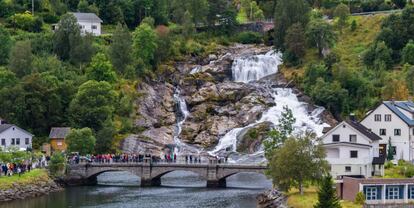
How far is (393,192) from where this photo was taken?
76188 mm

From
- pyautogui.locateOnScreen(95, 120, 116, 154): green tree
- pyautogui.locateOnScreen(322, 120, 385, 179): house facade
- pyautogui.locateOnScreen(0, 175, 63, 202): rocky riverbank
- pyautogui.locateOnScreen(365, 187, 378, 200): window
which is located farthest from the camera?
pyautogui.locateOnScreen(95, 120, 116, 154): green tree

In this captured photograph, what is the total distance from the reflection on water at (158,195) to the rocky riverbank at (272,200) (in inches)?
45.7

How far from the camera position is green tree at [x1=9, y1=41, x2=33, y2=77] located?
13300 centimetres

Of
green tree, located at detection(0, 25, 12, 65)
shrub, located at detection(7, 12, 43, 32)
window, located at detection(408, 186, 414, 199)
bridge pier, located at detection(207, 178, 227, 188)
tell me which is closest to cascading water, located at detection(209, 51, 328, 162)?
bridge pier, located at detection(207, 178, 227, 188)

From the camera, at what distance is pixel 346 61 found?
511 ft

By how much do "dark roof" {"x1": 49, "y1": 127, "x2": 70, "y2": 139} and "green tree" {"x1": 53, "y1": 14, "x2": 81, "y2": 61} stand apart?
31.3 meters

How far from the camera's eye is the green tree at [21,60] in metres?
133

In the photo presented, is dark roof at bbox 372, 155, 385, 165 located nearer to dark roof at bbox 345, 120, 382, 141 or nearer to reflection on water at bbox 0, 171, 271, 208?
dark roof at bbox 345, 120, 382, 141

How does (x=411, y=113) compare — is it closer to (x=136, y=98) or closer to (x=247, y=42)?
(x=136, y=98)

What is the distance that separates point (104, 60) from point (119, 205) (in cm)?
5364

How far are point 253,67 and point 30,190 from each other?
67.8 metres

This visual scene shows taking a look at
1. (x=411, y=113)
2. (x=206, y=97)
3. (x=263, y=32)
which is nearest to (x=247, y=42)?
(x=263, y=32)

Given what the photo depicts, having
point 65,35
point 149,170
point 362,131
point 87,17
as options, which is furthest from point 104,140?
point 87,17

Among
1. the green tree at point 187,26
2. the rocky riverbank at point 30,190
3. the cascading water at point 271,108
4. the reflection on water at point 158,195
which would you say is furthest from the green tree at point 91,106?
the green tree at point 187,26
